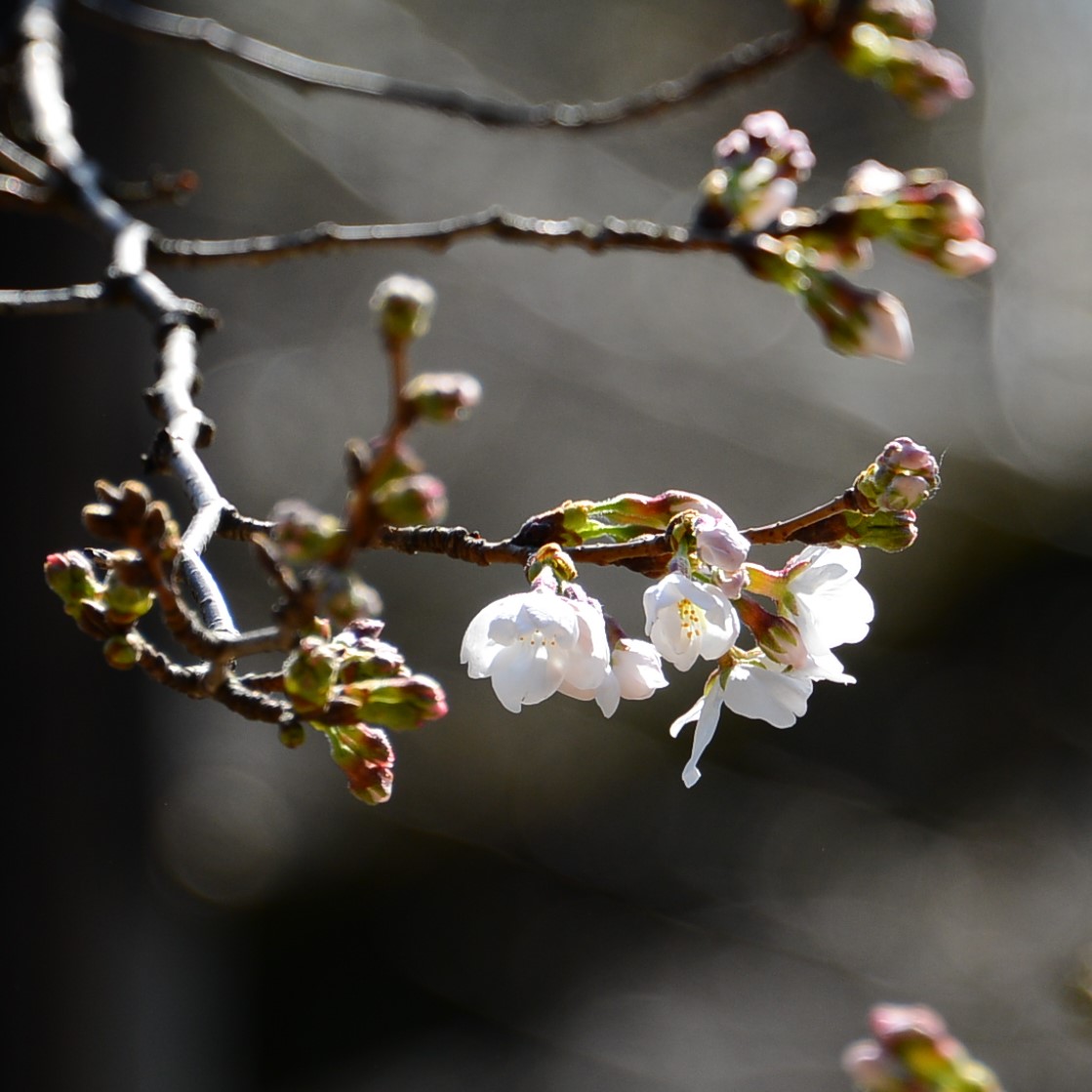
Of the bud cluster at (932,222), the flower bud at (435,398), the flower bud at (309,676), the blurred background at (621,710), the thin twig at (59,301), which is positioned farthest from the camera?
the blurred background at (621,710)

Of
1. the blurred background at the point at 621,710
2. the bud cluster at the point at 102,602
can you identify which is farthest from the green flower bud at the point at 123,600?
the blurred background at the point at 621,710

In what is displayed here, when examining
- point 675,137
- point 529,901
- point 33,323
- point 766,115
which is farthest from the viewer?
point 675,137

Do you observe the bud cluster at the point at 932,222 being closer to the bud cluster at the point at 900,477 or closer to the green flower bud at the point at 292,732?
the bud cluster at the point at 900,477

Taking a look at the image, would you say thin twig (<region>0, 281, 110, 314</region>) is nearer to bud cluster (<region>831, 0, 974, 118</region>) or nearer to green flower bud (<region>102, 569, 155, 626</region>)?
green flower bud (<region>102, 569, 155, 626</region>)

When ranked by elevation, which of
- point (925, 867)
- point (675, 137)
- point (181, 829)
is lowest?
point (181, 829)

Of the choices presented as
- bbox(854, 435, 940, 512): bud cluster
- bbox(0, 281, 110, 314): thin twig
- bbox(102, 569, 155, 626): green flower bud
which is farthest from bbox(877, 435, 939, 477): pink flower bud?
bbox(0, 281, 110, 314): thin twig

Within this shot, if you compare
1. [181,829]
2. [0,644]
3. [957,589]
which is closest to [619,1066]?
[181,829]

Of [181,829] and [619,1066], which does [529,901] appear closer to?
[619,1066]

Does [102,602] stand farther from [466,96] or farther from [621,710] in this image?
[621,710]
